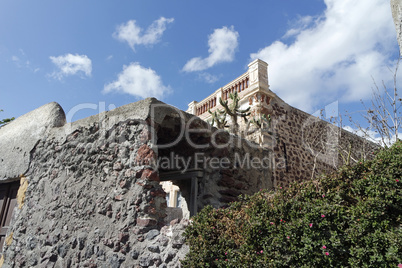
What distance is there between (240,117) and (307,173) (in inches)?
125

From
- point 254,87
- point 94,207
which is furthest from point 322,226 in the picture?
point 254,87

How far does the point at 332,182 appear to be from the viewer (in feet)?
7.13

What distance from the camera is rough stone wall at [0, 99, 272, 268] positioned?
10.7ft

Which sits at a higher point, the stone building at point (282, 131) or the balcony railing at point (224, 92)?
the balcony railing at point (224, 92)

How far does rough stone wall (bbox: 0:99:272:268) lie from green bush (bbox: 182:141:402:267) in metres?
0.56

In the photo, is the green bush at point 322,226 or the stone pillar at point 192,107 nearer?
the green bush at point 322,226

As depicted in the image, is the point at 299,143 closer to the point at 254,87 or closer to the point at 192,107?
the point at 254,87

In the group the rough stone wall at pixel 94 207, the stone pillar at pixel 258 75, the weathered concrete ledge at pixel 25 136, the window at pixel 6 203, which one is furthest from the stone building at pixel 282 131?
the window at pixel 6 203

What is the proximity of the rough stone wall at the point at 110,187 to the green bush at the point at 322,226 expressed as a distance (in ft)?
1.85

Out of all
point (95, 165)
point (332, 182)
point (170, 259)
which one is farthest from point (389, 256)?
point (95, 165)

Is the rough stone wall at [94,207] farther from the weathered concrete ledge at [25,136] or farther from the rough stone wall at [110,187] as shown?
the weathered concrete ledge at [25,136]

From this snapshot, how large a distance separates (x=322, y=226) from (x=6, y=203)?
17.1 ft

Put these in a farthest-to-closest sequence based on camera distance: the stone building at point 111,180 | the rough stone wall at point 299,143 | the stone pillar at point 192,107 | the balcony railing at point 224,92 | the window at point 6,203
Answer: the stone pillar at point 192,107, the balcony railing at point 224,92, the rough stone wall at point 299,143, the window at point 6,203, the stone building at point 111,180

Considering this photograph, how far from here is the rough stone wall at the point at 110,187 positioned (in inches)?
128
